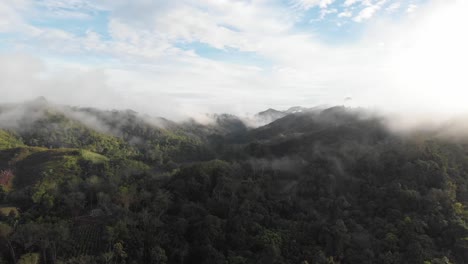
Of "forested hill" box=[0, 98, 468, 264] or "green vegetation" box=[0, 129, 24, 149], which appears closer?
"forested hill" box=[0, 98, 468, 264]

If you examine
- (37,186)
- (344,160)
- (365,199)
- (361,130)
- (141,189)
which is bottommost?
(37,186)

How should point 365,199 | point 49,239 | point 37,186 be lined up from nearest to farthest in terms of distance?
point 49,239, point 365,199, point 37,186

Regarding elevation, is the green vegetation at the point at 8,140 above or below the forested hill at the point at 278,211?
below

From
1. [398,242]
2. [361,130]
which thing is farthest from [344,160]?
[398,242]

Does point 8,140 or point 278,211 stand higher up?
point 278,211

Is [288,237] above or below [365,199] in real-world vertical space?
below

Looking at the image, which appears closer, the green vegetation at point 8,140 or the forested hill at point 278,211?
the forested hill at point 278,211

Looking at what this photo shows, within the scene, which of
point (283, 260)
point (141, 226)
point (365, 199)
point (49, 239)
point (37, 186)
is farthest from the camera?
point (37, 186)

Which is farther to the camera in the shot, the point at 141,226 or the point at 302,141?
the point at 302,141

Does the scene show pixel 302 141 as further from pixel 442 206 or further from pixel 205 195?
pixel 442 206

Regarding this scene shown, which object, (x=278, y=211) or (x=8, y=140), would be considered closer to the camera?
(x=278, y=211)

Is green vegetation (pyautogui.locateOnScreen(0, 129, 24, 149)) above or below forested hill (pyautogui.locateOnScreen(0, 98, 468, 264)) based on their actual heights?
below
